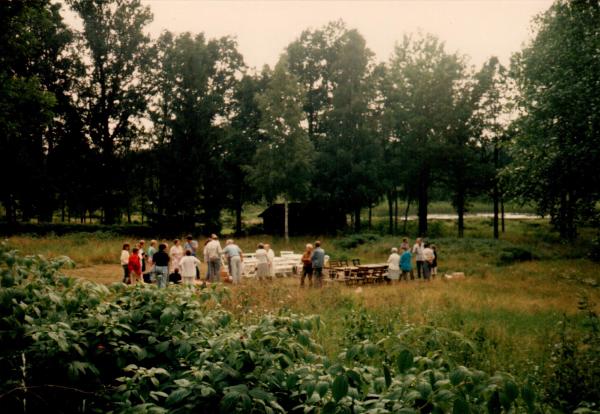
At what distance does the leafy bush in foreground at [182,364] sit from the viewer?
9.29 ft

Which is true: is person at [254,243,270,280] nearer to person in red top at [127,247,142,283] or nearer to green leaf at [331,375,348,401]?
person in red top at [127,247,142,283]

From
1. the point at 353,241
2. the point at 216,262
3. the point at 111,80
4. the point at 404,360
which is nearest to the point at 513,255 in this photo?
the point at 353,241

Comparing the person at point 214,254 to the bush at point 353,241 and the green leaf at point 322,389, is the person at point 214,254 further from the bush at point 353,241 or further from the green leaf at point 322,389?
the green leaf at point 322,389

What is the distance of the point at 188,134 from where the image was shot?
3925cm

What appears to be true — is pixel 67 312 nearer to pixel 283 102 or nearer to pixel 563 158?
pixel 563 158

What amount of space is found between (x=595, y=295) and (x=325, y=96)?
35.3 meters

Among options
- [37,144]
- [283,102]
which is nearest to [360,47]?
[283,102]

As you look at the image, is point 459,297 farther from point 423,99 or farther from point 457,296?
point 423,99

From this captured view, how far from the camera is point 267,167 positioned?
35906 mm

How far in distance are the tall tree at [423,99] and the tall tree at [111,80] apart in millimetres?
23226

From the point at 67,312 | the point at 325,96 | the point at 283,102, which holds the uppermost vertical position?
the point at 325,96

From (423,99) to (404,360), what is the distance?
40.7m

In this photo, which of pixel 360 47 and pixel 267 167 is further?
pixel 360 47

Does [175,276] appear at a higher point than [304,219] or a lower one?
lower
